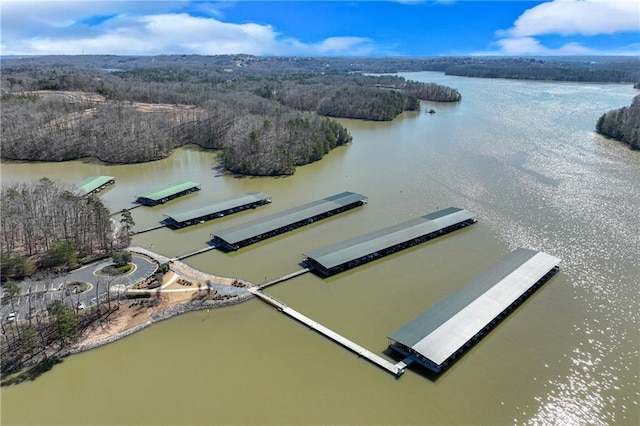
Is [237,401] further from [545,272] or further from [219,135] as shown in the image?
[219,135]

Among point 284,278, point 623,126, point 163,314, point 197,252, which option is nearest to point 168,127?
point 197,252

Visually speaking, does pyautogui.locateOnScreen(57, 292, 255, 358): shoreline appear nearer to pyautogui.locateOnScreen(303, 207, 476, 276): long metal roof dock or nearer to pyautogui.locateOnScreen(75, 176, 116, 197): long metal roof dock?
pyautogui.locateOnScreen(303, 207, 476, 276): long metal roof dock

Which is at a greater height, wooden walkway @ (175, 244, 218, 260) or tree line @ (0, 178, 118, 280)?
tree line @ (0, 178, 118, 280)

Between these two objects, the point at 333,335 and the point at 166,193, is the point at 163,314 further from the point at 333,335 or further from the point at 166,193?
the point at 166,193

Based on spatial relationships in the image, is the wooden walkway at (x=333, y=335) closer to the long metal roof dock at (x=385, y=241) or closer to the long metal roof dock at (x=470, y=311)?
the long metal roof dock at (x=470, y=311)

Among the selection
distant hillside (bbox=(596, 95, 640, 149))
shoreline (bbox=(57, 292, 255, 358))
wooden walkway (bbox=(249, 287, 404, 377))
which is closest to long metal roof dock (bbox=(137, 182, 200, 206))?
shoreline (bbox=(57, 292, 255, 358))

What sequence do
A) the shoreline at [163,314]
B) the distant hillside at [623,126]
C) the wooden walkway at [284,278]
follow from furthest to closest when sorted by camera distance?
the distant hillside at [623,126] < the wooden walkway at [284,278] < the shoreline at [163,314]

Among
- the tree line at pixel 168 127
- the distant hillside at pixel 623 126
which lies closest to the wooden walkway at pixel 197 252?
the tree line at pixel 168 127
